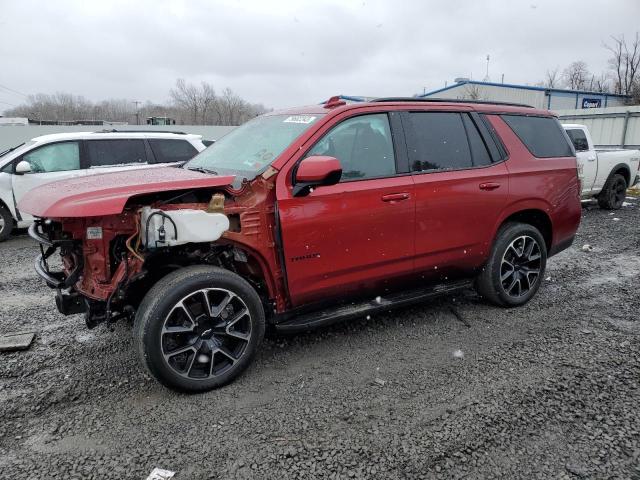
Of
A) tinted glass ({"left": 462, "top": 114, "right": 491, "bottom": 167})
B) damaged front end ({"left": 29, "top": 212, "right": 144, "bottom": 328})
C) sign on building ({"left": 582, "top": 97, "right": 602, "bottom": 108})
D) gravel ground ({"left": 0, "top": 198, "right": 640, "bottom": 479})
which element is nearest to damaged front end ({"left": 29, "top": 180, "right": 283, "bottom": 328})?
damaged front end ({"left": 29, "top": 212, "right": 144, "bottom": 328})

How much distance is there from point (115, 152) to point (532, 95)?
28022 millimetres

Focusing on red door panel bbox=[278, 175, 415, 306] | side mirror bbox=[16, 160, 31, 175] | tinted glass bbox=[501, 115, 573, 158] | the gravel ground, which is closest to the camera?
the gravel ground

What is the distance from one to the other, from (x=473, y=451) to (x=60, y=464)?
7.15ft

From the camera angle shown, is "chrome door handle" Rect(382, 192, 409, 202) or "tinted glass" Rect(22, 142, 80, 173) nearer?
"chrome door handle" Rect(382, 192, 409, 202)

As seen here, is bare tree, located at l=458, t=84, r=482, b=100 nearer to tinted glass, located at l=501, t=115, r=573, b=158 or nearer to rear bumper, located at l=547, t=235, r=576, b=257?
tinted glass, located at l=501, t=115, r=573, b=158

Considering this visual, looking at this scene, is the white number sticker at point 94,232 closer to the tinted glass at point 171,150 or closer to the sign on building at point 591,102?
the tinted glass at point 171,150

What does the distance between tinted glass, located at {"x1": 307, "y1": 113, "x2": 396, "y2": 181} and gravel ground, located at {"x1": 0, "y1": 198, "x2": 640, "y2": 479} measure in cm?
141

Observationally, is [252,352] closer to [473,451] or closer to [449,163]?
[473,451]

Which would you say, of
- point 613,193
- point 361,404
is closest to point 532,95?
point 613,193

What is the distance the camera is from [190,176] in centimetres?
328

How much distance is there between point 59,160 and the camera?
26.3 ft

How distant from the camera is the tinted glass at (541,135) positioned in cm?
461

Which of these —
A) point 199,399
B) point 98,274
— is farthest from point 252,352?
point 98,274

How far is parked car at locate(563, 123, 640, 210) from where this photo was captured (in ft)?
33.3
